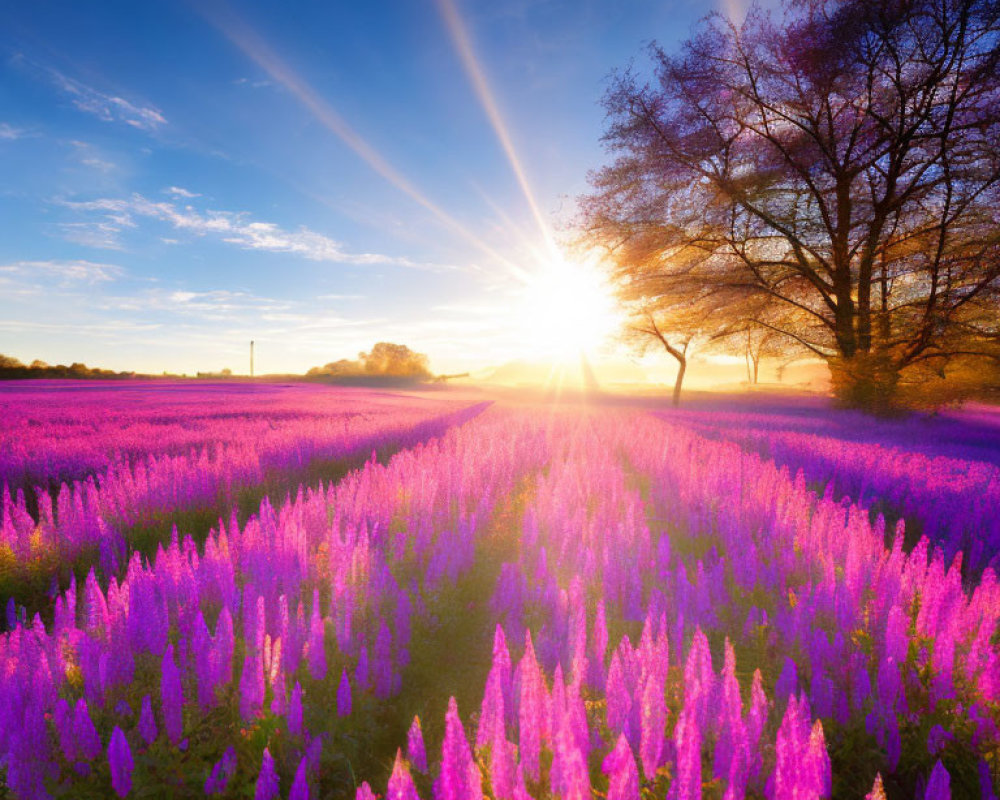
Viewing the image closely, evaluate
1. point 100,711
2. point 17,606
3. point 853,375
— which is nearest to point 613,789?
point 100,711

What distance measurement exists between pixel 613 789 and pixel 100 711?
1444 mm

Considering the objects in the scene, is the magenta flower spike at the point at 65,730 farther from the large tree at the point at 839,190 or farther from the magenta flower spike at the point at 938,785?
the large tree at the point at 839,190

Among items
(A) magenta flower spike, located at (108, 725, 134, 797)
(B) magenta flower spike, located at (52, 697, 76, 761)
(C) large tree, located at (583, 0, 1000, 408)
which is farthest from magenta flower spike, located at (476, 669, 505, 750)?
(C) large tree, located at (583, 0, 1000, 408)

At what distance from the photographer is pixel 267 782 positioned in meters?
1.15

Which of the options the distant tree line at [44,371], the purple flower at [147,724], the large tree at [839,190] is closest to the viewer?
the purple flower at [147,724]

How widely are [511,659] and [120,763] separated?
1079 mm

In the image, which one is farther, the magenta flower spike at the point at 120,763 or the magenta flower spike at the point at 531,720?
the magenta flower spike at the point at 120,763

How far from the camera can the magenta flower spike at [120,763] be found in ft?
3.82

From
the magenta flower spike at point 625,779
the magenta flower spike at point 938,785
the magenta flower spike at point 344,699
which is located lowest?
the magenta flower spike at point 344,699

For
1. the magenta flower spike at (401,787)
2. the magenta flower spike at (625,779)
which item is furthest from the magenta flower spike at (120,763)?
the magenta flower spike at (625,779)

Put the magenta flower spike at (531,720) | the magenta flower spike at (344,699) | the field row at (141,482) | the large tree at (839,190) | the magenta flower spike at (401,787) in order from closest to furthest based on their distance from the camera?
1. the magenta flower spike at (401,787)
2. the magenta flower spike at (531,720)
3. the magenta flower spike at (344,699)
4. the field row at (141,482)
5. the large tree at (839,190)

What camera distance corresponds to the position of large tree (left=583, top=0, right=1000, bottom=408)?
11.5 m

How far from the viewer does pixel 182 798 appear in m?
1.24

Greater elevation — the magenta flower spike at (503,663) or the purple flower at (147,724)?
the magenta flower spike at (503,663)
